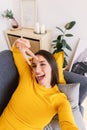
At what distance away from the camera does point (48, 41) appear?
2564 mm

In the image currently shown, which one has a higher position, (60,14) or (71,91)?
(60,14)

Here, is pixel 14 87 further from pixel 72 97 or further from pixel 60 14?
pixel 60 14

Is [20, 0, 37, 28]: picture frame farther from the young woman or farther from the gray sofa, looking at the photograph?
the young woman

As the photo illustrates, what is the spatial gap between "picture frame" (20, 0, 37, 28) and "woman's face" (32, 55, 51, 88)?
1.61 meters

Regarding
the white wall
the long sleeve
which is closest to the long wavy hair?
the long sleeve

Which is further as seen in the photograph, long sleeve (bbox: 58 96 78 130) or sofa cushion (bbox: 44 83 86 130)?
sofa cushion (bbox: 44 83 86 130)

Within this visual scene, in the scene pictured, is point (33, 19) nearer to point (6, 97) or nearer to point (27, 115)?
point (6, 97)

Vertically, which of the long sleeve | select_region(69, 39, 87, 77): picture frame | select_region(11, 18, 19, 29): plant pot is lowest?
select_region(69, 39, 87, 77): picture frame

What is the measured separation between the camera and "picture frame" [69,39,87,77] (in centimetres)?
236

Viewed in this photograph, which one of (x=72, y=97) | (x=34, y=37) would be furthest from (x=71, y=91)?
(x=34, y=37)

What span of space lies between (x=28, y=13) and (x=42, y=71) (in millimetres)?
1765

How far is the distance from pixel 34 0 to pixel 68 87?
1.75 metres

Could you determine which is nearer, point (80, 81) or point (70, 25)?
point (80, 81)

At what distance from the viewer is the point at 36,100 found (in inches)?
44.4
